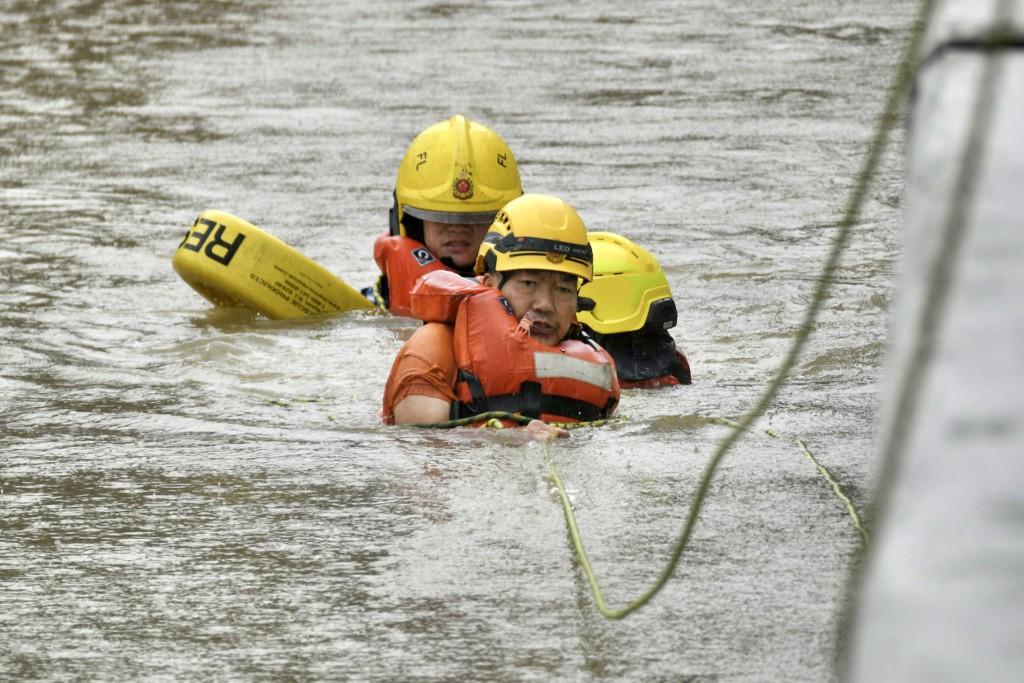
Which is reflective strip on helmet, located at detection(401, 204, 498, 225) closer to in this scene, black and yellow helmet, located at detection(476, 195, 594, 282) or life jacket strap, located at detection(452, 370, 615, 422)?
black and yellow helmet, located at detection(476, 195, 594, 282)

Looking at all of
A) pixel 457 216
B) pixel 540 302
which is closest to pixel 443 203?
pixel 457 216

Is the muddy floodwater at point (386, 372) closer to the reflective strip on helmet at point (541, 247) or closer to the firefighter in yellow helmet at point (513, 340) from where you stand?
the firefighter in yellow helmet at point (513, 340)

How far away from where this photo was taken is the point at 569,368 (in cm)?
629

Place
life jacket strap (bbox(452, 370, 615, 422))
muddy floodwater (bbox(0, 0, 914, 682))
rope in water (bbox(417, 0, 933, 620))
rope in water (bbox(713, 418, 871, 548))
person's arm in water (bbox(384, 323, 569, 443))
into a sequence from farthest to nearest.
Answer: life jacket strap (bbox(452, 370, 615, 422))
person's arm in water (bbox(384, 323, 569, 443))
rope in water (bbox(713, 418, 871, 548))
muddy floodwater (bbox(0, 0, 914, 682))
rope in water (bbox(417, 0, 933, 620))

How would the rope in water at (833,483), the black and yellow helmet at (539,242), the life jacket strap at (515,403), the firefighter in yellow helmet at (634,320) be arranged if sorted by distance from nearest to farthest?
the rope in water at (833,483), the life jacket strap at (515,403), the black and yellow helmet at (539,242), the firefighter in yellow helmet at (634,320)

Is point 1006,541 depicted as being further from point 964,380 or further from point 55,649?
point 55,649

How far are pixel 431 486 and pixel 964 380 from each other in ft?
10.8

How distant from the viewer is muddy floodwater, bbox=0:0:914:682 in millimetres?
3795

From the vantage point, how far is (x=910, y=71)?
2176 mm

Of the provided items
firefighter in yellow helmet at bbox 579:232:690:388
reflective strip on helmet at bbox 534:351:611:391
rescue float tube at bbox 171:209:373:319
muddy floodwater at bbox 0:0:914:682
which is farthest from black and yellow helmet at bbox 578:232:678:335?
rescue float tube at bbox 171:209:373:319

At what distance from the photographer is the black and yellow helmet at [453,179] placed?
359 inches

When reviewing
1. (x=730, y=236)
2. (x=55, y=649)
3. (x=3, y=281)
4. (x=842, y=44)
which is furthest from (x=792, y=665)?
(x=842, y=44)

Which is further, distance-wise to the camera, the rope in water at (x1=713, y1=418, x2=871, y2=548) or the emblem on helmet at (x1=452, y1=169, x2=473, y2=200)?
the emblem on helmet at (x1=452, y1=169, x2=473, y2=200)

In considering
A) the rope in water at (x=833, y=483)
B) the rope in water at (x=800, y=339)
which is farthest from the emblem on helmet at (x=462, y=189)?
the rope in water at (x=833, y=483)
